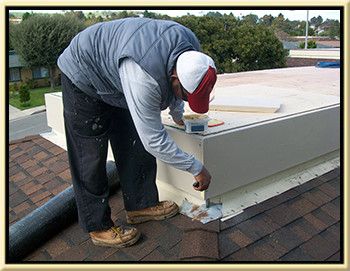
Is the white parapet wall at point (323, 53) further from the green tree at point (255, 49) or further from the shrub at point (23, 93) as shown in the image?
the shrub at point (23, 93)

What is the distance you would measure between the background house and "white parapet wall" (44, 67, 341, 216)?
26061mm

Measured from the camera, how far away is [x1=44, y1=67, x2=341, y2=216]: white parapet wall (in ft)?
7.21

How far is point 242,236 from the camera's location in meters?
2.04

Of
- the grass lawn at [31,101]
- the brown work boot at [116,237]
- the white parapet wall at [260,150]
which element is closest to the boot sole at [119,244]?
the brown work boot at [116,237]

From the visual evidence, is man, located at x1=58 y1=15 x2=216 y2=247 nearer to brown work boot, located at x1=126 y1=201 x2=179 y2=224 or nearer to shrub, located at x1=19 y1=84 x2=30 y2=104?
brown work boot, located at x1=126 y1=201 x2=179 y2=224

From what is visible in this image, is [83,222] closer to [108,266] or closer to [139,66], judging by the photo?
[108,266]

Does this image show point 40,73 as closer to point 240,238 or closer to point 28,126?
point 28,126

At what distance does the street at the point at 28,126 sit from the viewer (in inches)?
687

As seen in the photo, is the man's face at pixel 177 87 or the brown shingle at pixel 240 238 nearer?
the man's face at pixel 177 87

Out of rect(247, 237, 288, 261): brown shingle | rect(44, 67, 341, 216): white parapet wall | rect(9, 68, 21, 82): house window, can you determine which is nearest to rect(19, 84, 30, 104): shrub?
rect(9, 68, 21, 82): house window

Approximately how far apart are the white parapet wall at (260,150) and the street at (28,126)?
642 inches

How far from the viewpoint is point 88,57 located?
1925 mm

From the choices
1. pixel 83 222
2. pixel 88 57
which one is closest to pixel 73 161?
pixel 83 222
